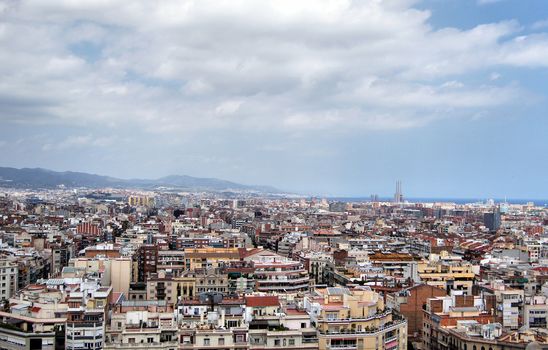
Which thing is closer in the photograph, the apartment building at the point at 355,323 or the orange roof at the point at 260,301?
the apartment building at the point at 355,323

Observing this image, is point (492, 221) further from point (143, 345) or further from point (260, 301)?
point (143, 345)

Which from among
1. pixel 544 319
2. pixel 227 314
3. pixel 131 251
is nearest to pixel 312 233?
pixel 131 251

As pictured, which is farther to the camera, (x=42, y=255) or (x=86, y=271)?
(x=42, y=255)

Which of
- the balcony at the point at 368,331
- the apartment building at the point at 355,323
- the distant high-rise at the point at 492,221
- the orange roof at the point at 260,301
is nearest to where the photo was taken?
the balcony at the point at 368,331

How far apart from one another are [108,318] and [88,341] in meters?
2.56

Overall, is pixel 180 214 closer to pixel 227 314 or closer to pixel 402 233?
pixel 402 233

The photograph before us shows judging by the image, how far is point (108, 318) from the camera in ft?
119

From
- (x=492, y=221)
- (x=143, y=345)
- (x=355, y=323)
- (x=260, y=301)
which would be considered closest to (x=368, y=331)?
(x=355, y=323)

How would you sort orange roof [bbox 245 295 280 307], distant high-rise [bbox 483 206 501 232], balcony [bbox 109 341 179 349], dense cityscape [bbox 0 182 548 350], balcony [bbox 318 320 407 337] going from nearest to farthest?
balcony [bbox 109 341 179 349] → dense cityscape [bbox 0 182 548 350] → balcony [bbox 318 320 407 337] → orange roof [bbox 245 295 280 307] → distant high-rise [bbox 483 206 501 232]

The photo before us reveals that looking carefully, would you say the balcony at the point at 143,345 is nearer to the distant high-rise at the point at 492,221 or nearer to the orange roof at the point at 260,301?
the orange roof at the point at 260,301

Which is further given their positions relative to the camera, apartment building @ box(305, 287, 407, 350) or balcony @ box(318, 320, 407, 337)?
apartment building @ box(305, 287, 407, 350)

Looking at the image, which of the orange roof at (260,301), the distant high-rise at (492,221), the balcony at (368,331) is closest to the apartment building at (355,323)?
the balcony at (368,331)

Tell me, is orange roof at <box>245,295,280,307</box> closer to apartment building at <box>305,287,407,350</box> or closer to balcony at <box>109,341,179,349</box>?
apartment building at <box>305,287,407,350</box>

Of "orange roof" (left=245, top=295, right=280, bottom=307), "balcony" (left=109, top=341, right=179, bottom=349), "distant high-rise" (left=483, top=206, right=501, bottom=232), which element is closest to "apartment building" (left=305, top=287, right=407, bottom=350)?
"orange roof" (left=245, top=295, right=280, bottom=307)
